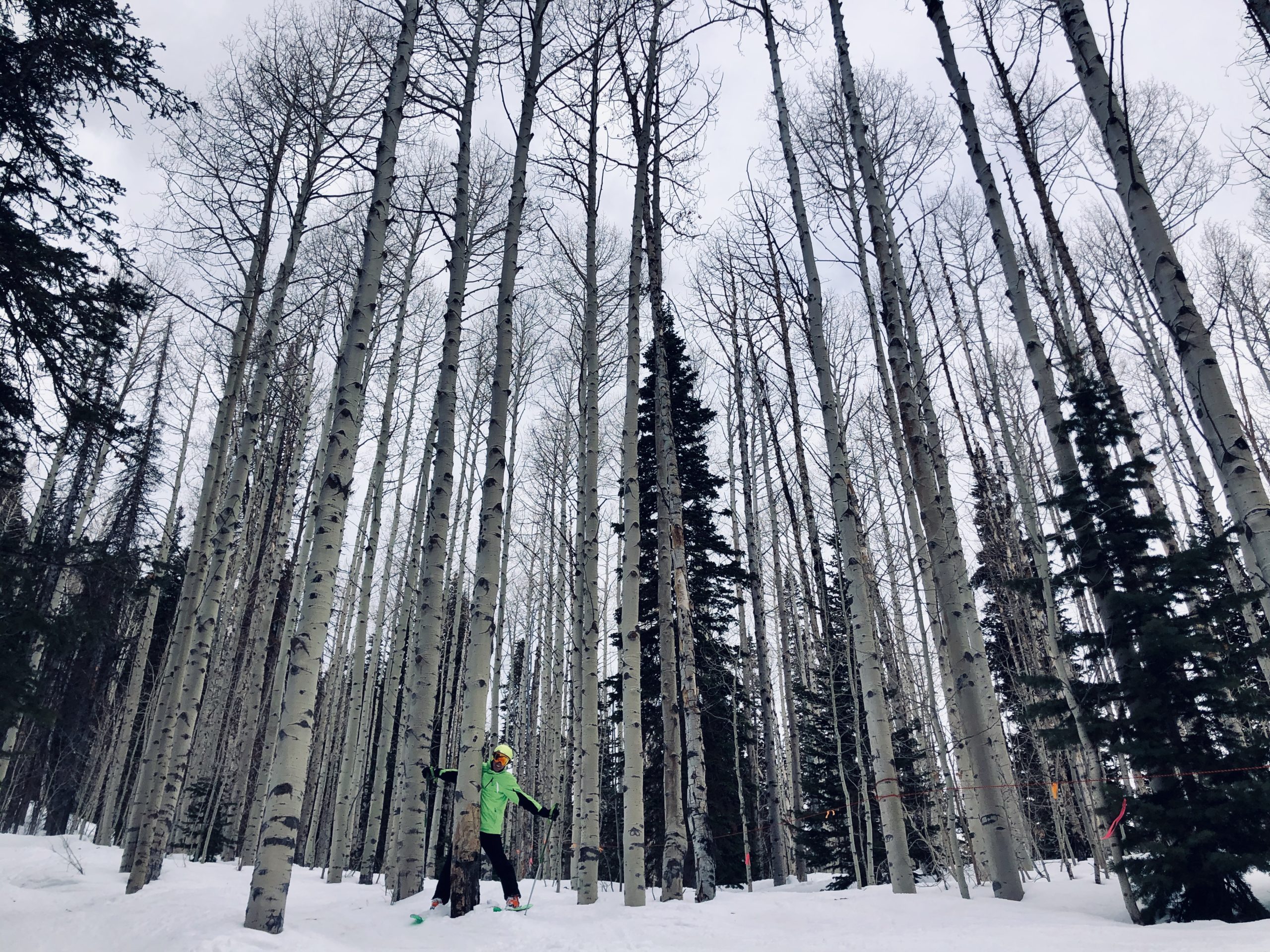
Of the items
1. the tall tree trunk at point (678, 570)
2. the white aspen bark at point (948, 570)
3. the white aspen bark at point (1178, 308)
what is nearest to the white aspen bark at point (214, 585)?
the tall tree trunk at point (678, 570)

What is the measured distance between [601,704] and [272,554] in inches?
386

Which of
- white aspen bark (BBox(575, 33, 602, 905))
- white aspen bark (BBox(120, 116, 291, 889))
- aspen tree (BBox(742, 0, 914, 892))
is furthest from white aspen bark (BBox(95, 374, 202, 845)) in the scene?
aspen tree (BBox(742, 0, 914, 892))

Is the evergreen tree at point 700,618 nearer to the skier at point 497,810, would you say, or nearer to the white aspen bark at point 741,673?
the white aspen bark at point 741,673

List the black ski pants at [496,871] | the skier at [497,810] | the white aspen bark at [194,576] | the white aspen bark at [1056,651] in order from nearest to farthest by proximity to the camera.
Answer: the white aspen bark at [1056,651] < the black ski pants at [496,871] < the skier at [497,810] < the white aspen bark at [194,576]

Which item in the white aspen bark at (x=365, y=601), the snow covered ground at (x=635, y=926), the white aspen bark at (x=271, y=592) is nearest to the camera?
the snow covered ground at (x=635, y=926)

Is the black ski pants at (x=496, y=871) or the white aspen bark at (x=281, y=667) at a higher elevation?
the white aspen bark at (x=281, y=667)

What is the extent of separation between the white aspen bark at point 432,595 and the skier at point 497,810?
38 centimetres

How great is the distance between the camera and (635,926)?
5449 mm

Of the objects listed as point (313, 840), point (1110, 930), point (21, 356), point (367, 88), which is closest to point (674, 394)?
point (367, 88)

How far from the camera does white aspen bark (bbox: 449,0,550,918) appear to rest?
6.09 meters

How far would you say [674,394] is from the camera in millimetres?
15602

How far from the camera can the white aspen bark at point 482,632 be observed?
6086 mm

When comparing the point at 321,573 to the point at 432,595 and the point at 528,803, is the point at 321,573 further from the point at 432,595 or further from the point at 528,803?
the point at 528,803

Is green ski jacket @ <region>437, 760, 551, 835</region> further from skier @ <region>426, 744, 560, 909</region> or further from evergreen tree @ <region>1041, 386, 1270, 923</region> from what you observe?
evergreen tree @ <region>1041, 386, 1270, 923</region>
